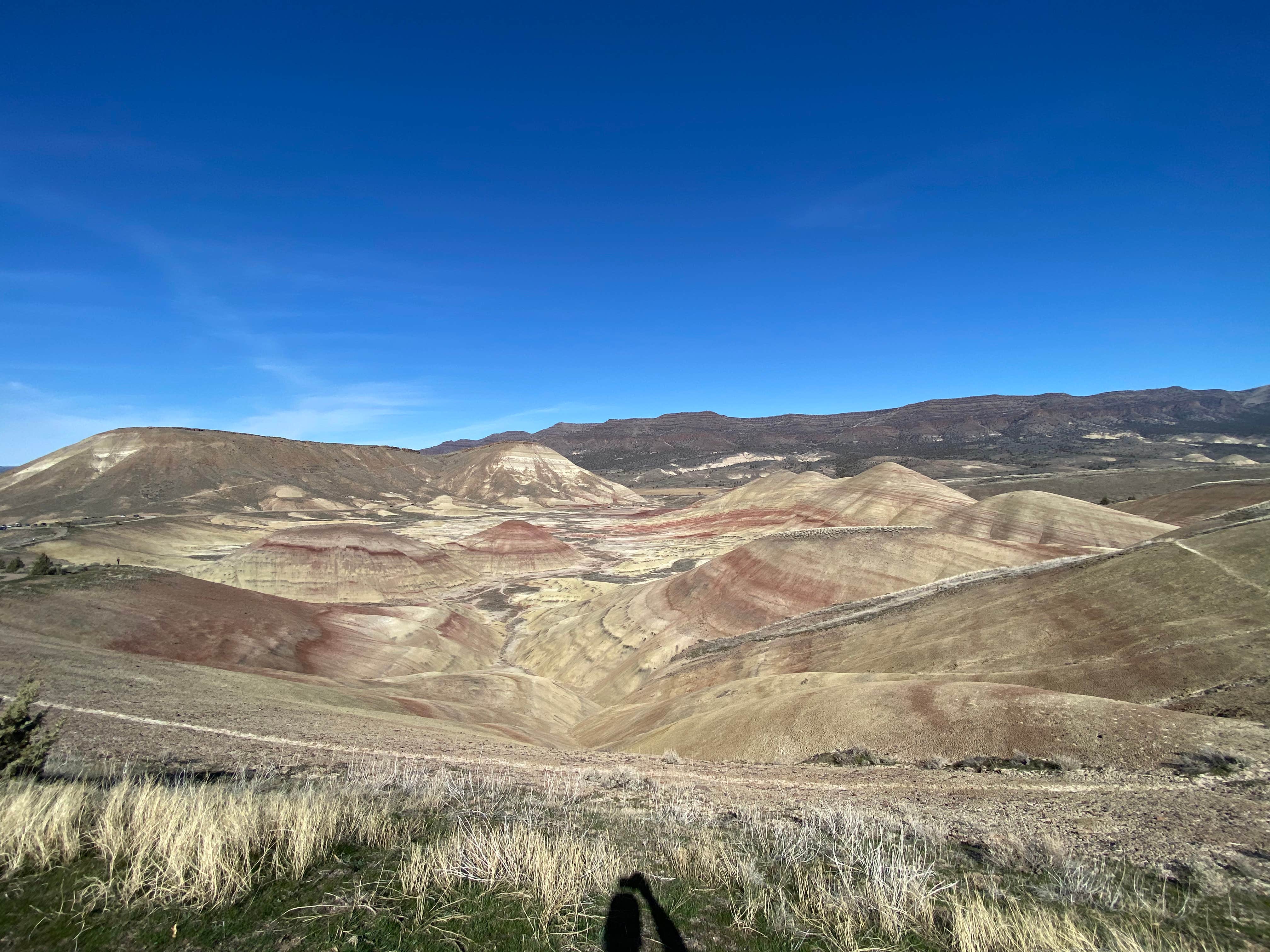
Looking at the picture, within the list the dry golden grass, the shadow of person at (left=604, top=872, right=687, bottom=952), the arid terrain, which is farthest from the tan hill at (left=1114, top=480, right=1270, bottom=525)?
the shadow of person at (left=604, top=872, right=687, bottom=952)

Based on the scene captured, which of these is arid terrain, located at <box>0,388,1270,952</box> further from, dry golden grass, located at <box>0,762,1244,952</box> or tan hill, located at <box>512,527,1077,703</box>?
dry golden grass, located at <box>0,762,1244,952</box>

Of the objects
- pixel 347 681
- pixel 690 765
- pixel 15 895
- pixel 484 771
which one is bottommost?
pixel 347 681

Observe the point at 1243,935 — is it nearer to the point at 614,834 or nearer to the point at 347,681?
the point at 614,834

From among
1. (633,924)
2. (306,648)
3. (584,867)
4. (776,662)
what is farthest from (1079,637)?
(306,648)

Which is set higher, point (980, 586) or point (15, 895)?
point (15, 895)

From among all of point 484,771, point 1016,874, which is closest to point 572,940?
point 1016,874
